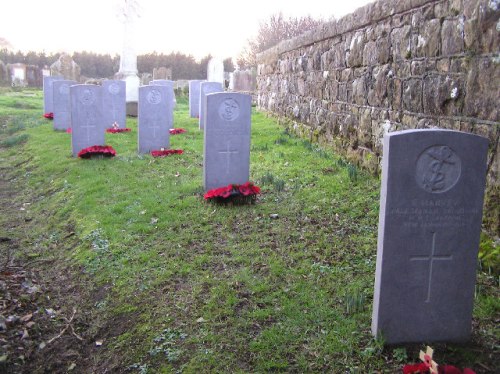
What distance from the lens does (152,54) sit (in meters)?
39.1

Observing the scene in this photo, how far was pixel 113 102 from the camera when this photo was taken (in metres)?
13.3

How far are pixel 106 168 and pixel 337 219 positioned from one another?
191 inches

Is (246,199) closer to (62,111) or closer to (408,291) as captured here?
(408,291)

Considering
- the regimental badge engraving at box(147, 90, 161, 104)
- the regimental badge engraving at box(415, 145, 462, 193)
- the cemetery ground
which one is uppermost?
the regimental badge engraving at box(147, 90, 161, 104)

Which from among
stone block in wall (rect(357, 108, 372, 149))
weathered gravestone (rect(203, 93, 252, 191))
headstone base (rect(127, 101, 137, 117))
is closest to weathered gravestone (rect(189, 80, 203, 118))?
headstone base (rect(127, 101, 137, 117))

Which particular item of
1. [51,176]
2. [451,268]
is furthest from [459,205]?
[51,176]

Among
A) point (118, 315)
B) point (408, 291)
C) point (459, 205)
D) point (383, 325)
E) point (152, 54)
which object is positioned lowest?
point (118, 315)

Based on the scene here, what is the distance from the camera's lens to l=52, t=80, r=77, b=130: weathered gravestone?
13680 millimetres

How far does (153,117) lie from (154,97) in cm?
39

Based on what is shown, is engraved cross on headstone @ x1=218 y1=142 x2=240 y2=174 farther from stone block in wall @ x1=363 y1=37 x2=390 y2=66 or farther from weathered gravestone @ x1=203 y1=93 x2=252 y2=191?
stone block in wall @ x1=363 y1=37 x2=390 y2=66

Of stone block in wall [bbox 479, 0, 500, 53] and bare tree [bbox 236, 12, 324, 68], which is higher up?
bare tree [bbox 236, 12, 324, 68]

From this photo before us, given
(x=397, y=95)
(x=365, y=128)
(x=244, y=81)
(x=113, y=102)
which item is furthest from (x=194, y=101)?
(x=397, y=95)

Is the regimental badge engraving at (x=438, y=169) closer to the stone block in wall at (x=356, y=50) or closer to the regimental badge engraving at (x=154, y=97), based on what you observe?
the stone block in wall at (x=356, y=50)

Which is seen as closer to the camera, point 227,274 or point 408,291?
point 408,291
